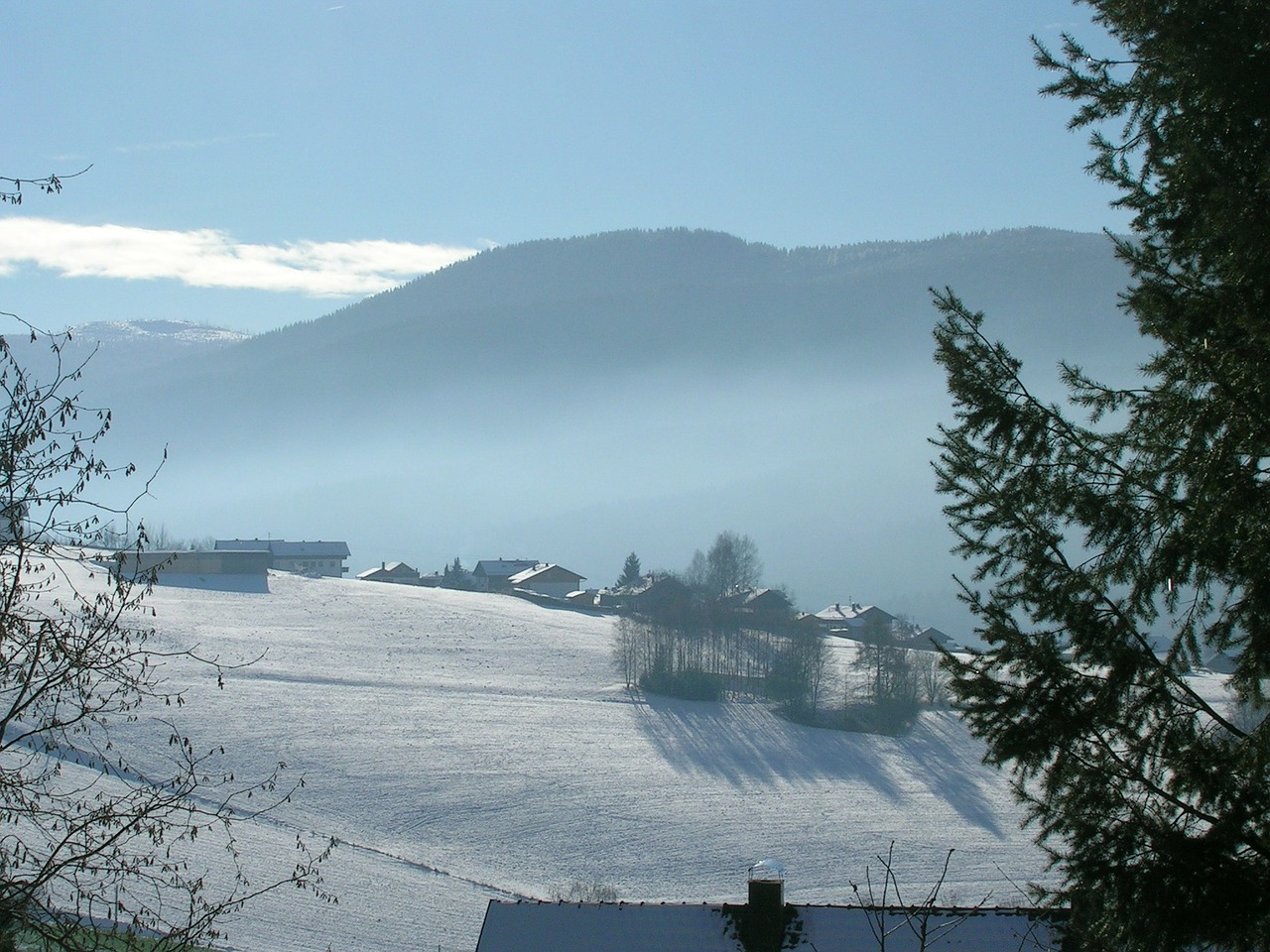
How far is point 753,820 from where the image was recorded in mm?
38188

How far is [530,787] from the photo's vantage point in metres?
40.4

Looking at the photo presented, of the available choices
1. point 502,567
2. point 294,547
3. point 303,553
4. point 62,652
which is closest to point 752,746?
point 62,652

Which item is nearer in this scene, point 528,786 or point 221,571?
point 528,786

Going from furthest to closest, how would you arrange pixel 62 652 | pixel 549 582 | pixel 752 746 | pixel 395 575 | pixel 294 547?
pixel 294 547 → pixel 395 575 → pixel 549 582 → pixel 752 746 → pixel 62 652

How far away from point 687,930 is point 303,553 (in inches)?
4572

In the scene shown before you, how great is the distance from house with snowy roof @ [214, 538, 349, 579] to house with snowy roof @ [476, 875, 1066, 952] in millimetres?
102479

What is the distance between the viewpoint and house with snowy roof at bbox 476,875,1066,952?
1419cm

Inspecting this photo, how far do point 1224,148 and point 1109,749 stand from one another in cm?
346

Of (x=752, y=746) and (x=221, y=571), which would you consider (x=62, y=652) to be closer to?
(x=752, y=746)

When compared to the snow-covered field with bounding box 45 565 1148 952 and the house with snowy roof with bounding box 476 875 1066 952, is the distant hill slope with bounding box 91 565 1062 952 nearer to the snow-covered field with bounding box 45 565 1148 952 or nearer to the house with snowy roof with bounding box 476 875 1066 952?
the snow-covered field with bounding box 45 565 1148 952

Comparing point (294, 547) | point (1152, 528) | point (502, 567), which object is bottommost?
point (502, 567)

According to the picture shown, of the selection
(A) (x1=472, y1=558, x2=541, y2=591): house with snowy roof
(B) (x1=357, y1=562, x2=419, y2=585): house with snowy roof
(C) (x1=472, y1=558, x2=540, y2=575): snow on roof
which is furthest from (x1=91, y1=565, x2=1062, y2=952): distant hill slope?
(B) (x1=357, y1=562, x2=419, y2=585): house with snowy roof

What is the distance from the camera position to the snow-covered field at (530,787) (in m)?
30.0

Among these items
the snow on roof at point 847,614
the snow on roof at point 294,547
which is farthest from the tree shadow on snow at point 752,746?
the snow on roof at point 294,547
